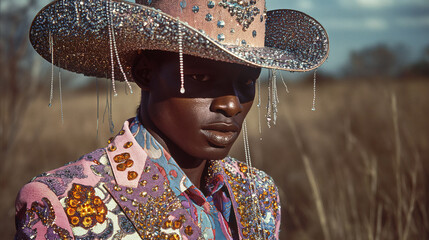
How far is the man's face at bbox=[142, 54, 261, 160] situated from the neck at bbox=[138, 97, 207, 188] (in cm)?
6

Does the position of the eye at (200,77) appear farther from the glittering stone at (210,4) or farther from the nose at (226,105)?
the glittering stone at (210,4)

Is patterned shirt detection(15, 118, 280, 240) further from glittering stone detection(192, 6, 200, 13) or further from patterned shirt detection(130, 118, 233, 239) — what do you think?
glittering stone detection(192, 6, 200, 13)

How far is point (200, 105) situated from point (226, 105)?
0.10 metres

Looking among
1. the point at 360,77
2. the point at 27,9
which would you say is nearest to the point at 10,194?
the point at 27,9

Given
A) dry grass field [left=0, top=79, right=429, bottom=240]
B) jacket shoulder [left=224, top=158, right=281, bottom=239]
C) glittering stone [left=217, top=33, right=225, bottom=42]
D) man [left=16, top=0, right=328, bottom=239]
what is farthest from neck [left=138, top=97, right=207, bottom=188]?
dry grass field [left=0, top=79, right=429, bottom=240]

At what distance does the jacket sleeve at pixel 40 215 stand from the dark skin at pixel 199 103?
0.48 metres

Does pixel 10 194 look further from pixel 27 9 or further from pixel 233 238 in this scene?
pixel 233 238

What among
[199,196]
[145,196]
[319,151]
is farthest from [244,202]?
[319,151]

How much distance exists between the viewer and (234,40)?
69.4 inches

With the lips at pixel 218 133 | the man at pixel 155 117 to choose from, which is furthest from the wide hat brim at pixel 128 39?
the lips at pixel 218 133

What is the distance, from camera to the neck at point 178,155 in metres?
1.82

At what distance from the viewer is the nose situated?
66.5 inches

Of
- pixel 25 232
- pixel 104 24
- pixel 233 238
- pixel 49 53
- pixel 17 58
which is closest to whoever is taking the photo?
pixel 25 232

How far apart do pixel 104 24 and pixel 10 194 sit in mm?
4144
